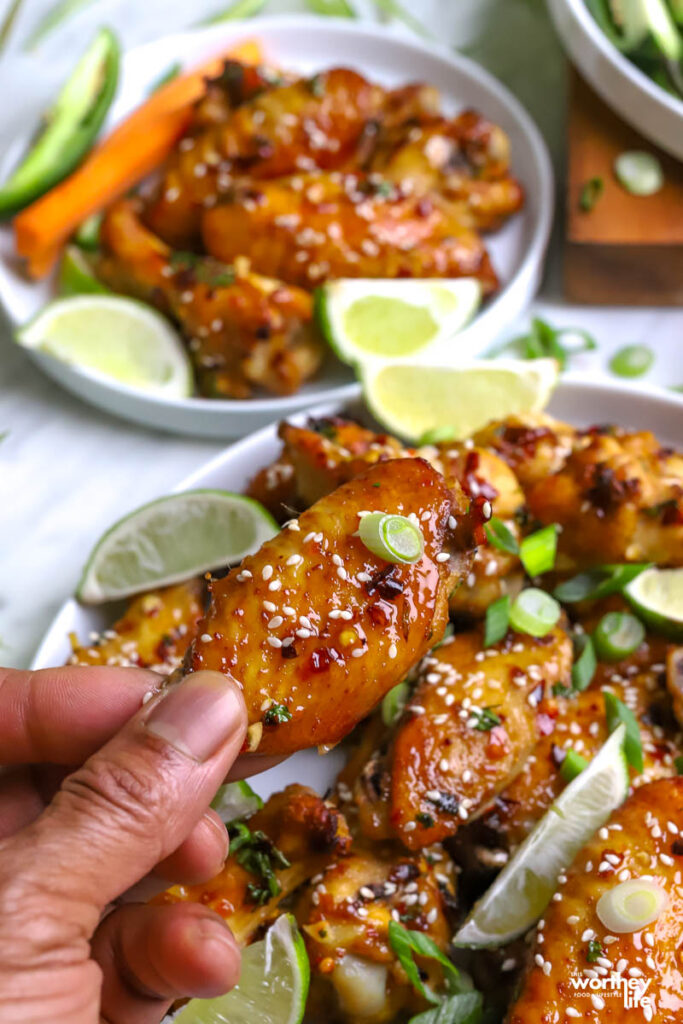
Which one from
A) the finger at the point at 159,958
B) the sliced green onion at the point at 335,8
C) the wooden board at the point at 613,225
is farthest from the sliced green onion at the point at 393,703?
the sliced green onion at the point at 335,8

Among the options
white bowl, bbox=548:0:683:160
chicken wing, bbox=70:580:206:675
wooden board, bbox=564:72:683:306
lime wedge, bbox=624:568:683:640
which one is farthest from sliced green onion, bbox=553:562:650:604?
white bowl, bbox=548:0:683:160

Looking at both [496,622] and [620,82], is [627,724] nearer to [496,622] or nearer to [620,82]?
[496,622]

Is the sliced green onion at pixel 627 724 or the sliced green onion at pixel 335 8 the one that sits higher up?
the sliced green onion at pixel 335 8

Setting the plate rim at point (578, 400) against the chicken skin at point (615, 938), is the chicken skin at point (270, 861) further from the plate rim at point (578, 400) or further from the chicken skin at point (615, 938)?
the plate rim at point (578, 400)

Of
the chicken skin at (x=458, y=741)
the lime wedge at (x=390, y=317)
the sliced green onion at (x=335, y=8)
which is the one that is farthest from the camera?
the sliced green onion at (x=335, y=8)

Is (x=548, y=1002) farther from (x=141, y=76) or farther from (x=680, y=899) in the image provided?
(x=141, y=76)

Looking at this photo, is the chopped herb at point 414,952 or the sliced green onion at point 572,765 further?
the sliced green onion at point 572,765

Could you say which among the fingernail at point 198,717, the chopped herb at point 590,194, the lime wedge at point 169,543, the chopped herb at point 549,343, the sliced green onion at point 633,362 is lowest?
the sliced green onion at point 633,362
